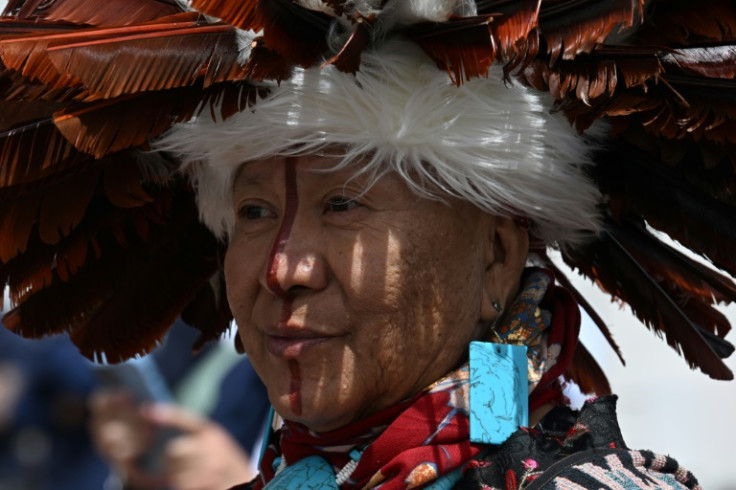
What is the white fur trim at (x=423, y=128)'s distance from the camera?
73.8 inches

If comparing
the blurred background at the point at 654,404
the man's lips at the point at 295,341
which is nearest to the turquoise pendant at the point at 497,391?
the man's lips at the point at 295,341

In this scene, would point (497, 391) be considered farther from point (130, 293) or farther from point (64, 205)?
point (130, 293)

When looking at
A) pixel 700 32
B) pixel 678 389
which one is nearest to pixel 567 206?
pixel 700 32

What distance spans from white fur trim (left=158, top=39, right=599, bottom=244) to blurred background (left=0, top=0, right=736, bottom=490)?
1.75m

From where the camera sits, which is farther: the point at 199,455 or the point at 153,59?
the point at 199,455

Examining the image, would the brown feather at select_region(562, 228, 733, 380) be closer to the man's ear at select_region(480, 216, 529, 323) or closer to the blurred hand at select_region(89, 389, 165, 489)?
the man's ear at select_region(480, 216, 529, 323)

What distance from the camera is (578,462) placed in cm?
175

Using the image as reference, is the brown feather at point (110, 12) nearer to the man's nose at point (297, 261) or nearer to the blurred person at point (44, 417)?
the man's nose at point (297, 261)

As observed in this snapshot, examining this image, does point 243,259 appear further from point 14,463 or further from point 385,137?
point 14,463

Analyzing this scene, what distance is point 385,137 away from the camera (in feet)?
6.19

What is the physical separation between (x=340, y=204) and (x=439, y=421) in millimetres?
396

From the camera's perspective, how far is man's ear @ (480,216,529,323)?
6.58 ft

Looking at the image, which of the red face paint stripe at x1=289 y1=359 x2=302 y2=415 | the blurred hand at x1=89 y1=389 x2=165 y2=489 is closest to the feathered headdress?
the red face paint stripe at x1=289 y1=359 x2=302 y2=415

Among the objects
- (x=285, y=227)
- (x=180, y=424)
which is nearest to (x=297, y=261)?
(x=285, y=227)
